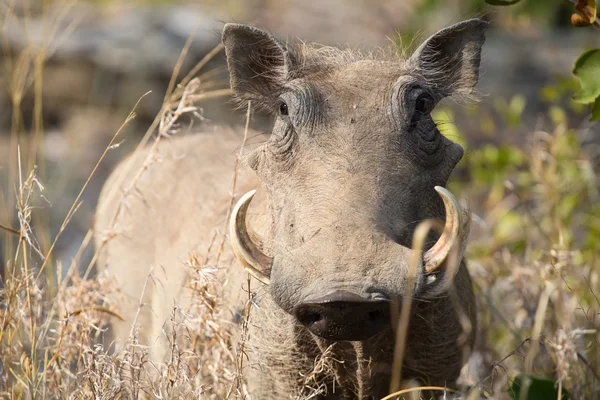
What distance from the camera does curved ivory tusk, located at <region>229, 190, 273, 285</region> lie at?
270 centimetres

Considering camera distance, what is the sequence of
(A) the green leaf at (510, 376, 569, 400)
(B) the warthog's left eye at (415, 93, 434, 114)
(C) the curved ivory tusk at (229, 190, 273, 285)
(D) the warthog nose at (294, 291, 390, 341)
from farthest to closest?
(A) the green leaf at (510, 376, 569, 400) < (B) the warthog's left eye at (415, 93, 434, 114) < (C) the curved ivory tusk at (229, 190, 273, 285) < (D) the warthog nose at (294, 291, 390, 341)

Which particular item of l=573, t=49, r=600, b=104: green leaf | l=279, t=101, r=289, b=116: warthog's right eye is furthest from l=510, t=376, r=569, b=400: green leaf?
l=279, t=101, r=289, b=116: warthog's right eye

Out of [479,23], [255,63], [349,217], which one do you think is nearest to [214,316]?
[349,217]

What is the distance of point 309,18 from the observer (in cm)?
1252

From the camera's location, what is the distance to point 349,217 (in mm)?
2527

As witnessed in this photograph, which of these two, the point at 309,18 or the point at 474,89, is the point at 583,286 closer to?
the point at 474,89

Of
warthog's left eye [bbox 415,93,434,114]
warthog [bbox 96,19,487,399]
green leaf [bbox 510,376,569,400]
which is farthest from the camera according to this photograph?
green leaf [bbox 510,376,569,400]

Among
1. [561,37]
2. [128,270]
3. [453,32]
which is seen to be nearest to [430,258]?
[453,32]

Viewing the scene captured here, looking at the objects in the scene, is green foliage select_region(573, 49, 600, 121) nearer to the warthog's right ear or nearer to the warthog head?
the warthog head

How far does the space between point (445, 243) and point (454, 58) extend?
1087 mm

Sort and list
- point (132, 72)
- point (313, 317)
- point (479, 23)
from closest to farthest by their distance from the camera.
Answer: point (313, 317) → point (479, 23) → point (132, 72)

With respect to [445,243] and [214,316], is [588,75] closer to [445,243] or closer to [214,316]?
[445,243]

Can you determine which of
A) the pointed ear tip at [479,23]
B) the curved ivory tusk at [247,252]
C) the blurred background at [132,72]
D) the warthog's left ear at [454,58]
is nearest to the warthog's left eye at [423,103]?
the warthog's left ear at [454,58]

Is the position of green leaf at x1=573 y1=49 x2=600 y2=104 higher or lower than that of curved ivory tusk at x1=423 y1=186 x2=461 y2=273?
higher
